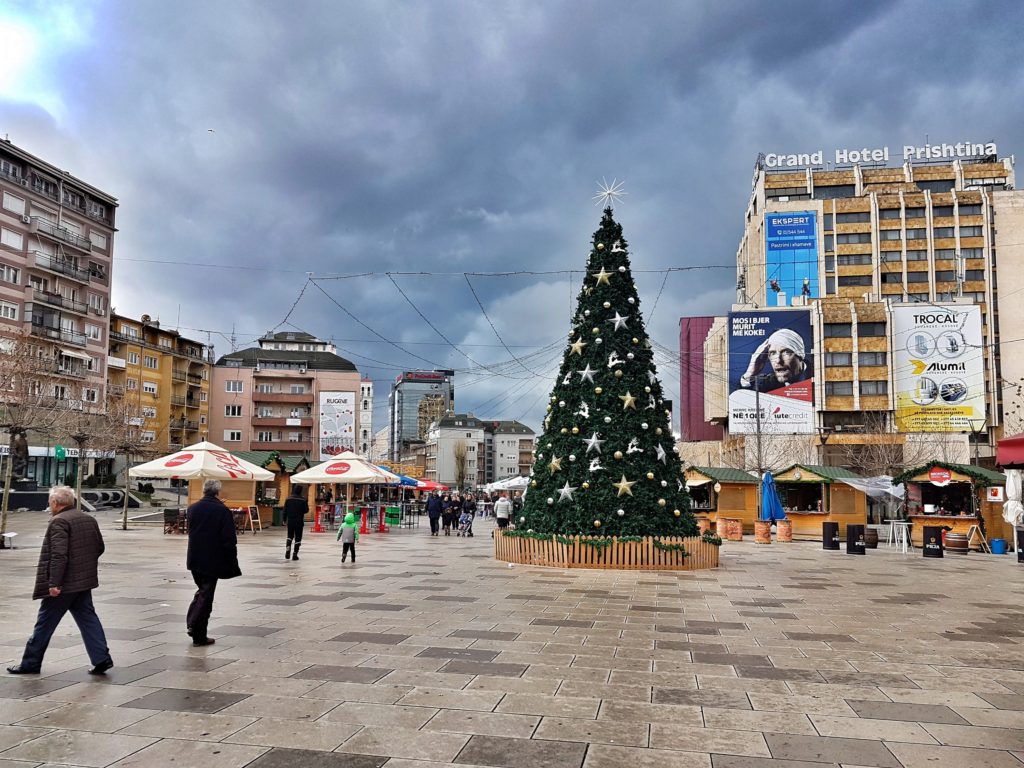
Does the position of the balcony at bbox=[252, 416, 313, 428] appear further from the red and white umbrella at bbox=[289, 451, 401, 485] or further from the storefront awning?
the red and white umbrella at bbox=[289, 451, 401, 485]

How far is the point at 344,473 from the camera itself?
2634cm

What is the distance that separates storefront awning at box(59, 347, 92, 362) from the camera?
53.0 metres

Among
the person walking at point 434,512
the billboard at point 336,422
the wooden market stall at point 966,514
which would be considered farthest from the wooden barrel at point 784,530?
the billboard at point 336,422

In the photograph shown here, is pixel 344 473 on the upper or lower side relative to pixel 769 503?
upper

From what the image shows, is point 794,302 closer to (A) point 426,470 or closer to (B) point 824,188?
(B) point 824,188

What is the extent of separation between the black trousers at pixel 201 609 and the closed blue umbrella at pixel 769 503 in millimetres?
22400

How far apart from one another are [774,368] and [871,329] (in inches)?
344

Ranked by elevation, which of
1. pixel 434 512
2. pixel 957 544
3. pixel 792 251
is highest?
pixel 792 251

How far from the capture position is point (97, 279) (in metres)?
57.1

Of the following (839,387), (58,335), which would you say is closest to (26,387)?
(58,335)

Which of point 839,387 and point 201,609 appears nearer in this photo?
point 201,609

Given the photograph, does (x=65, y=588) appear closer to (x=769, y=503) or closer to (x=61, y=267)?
(x=769, y=503)

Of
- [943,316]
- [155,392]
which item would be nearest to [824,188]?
[943,316]

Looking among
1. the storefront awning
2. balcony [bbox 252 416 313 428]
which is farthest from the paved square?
balcony [bbox 252 416 313 428]
